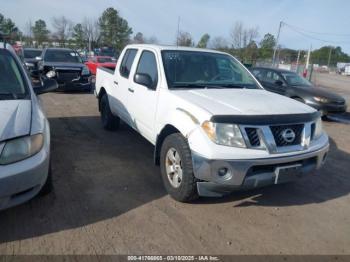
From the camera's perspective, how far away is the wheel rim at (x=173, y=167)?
3613 millimetres

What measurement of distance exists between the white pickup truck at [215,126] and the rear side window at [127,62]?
1.62 feet

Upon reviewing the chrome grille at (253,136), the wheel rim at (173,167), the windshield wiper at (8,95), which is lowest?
the wheel rim at (173,167)

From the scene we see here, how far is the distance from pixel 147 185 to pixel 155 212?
0.70 meters

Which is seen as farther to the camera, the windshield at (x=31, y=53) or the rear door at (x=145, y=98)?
the windshield at (x=31, y=53)

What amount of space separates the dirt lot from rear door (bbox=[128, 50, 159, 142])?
640 millimetres

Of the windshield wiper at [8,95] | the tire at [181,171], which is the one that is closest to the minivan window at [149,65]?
the tire at [181,171]

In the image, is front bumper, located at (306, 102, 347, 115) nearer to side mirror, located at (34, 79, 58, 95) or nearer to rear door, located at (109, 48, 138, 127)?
rear door, located at (109, 48, 138, 127)

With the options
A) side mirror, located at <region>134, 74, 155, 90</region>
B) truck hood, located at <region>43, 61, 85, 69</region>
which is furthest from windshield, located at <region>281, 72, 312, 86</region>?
truck hood, located at <region>43, 61, 85, 69</region>

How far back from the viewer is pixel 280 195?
13.5 ft

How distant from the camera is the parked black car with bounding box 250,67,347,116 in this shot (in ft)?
31.7

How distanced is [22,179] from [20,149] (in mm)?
273

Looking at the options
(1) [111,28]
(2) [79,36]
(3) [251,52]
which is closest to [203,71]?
(3) [251,52]

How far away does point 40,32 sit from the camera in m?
59.6

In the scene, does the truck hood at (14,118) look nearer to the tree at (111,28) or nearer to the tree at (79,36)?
the tree at (111,28)
